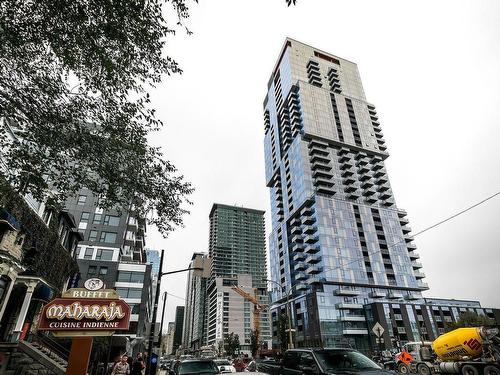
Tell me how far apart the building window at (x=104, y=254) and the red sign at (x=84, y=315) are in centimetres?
4493

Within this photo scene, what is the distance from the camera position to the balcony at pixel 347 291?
75562 millimetres

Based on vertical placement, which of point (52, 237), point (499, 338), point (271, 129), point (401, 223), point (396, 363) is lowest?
point (396, 363)

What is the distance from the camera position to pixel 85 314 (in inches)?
426

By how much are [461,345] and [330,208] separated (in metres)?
72.8

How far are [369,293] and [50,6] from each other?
8741cm

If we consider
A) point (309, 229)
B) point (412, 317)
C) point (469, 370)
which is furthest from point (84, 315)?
point (412, 317)

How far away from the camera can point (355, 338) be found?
7306cm

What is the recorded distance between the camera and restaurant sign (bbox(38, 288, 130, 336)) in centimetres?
1041

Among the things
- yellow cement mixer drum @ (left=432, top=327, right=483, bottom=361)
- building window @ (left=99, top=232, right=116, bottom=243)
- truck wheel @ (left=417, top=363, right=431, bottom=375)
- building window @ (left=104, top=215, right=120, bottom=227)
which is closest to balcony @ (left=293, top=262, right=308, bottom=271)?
building window @ (left=104, top=215, right=120, bottom=227)

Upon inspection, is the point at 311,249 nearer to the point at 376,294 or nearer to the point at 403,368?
the point at 376,294

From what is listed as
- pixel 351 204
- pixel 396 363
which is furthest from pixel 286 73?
pixel 396 363

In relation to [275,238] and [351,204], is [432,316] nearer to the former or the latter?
[351,204]

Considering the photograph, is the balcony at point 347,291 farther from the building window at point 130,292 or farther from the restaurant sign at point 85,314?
the restaurant sign at point 85,314

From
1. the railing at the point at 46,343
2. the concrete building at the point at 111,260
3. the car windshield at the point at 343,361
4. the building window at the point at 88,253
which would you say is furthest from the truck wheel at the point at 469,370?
the building window at the point at 88,253
